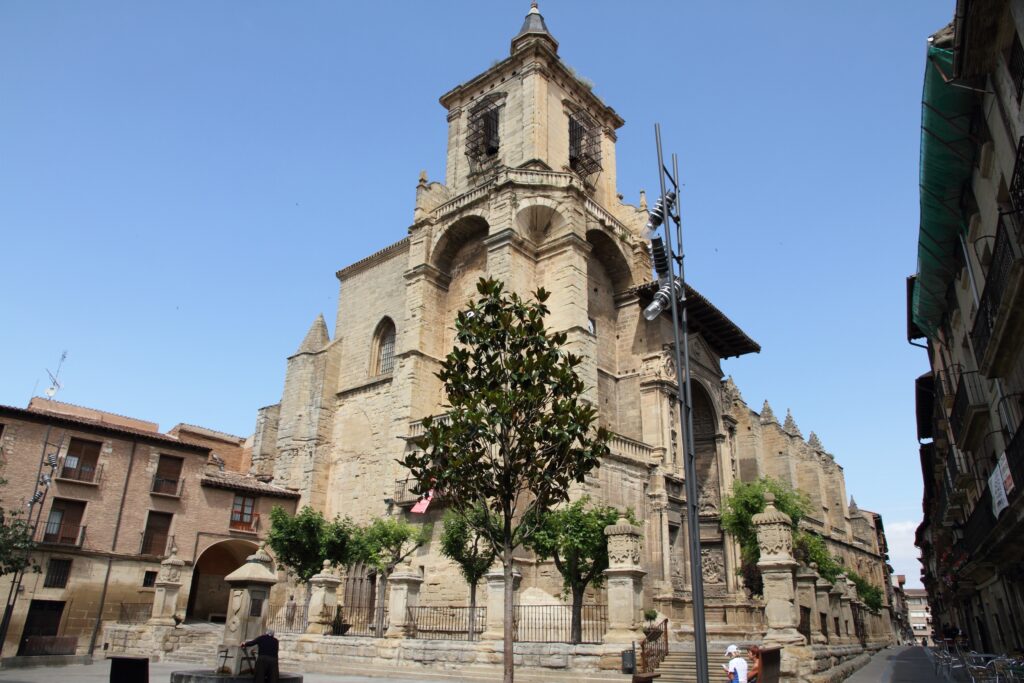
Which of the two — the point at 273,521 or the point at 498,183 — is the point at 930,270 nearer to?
the point at 498,183

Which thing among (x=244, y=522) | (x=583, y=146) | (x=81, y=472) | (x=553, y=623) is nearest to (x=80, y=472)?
(x=81, y=472)

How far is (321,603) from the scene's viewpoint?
55.6 ft

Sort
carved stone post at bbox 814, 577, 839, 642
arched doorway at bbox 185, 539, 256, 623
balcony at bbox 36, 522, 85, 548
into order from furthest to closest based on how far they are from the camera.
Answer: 1. arched doorway at bbox 185, 539, 256, 623
2. balcony at bbox 36, 522, 85, 548
3. carved stone post at bbox 814, 577, 839, 642

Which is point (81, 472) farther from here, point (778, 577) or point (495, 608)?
point (778, 577)

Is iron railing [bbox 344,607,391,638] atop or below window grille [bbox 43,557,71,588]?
below

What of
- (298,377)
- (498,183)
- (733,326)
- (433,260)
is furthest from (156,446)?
(733,326)

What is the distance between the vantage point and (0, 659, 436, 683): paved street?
12.7 metres

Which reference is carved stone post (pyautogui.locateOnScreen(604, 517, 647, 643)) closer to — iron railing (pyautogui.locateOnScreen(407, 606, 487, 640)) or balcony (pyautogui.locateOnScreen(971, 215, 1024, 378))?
iron railing (pyautogui.locateOnScreen(407, 606, 487, 640))

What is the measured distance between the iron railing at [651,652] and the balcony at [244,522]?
17293mm

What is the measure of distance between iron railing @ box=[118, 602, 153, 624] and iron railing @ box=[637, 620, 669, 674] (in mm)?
16729

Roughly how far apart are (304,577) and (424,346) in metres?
8.39

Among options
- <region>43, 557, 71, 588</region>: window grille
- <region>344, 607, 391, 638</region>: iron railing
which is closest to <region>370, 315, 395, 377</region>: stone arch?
<region>344, 607, 391, 638</region>: iron railing

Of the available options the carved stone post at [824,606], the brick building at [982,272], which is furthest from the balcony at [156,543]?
the brick building at [982,272]

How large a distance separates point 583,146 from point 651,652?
2195cm
